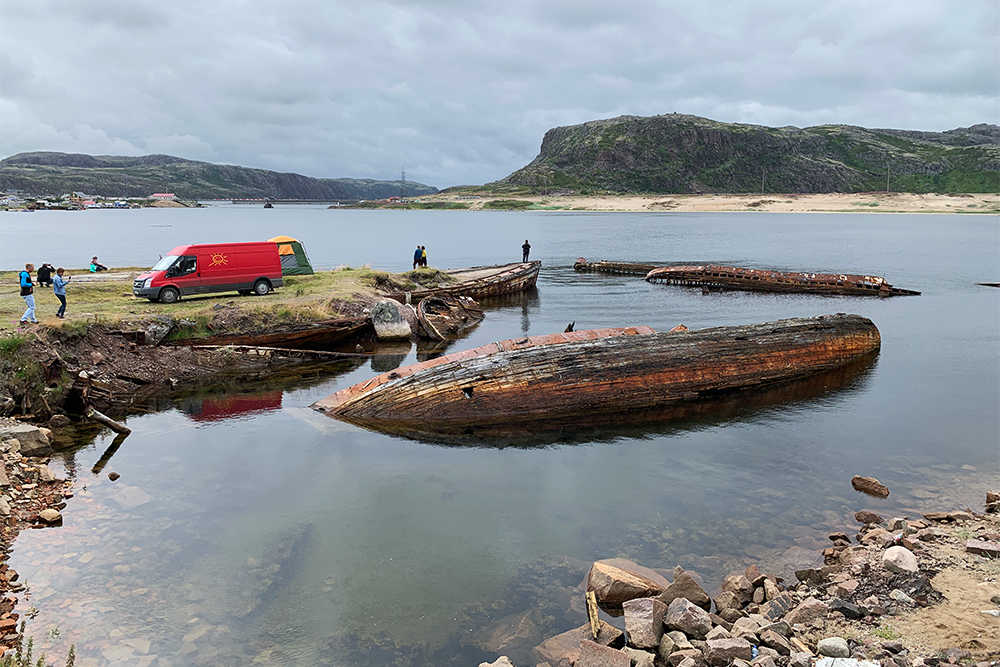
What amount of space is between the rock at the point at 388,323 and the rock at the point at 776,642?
25.5 metres

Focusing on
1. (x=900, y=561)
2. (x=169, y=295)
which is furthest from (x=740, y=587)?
(x=169, y=295)

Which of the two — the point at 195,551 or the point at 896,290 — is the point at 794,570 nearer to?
the point at 195,551

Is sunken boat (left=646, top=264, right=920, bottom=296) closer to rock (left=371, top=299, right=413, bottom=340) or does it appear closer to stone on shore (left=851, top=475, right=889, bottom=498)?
rock (left=371, top=299, right=413, bottom=340)

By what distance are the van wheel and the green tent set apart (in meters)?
13.0

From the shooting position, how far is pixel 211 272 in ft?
97.1

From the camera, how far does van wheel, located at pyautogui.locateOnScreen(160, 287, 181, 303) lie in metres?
27.9

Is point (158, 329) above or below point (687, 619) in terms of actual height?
above

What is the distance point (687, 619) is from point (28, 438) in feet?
53.6

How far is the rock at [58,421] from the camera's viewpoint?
17.9 m

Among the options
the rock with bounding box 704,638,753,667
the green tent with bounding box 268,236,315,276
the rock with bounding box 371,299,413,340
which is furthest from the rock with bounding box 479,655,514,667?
the green tent with bounding box 268,236,315,276

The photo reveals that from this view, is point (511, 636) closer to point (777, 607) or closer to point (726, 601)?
point (726, 601)

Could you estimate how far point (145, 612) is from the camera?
995 centimetres

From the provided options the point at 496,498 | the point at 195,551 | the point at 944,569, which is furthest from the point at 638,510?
the point at 195,551

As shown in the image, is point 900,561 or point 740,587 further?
point 740,587
